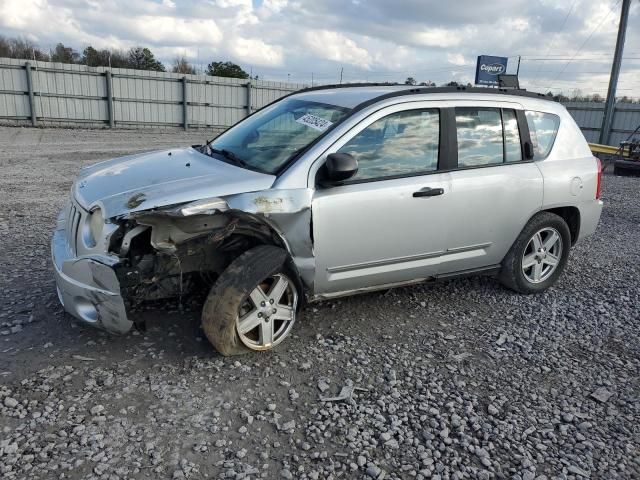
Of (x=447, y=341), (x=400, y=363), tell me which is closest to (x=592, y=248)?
(x=447, y=341)

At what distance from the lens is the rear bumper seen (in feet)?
17.1

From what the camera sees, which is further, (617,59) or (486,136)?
(617,59)

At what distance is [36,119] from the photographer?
1909cm

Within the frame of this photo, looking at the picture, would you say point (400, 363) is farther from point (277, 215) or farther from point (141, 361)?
point (141, 361)

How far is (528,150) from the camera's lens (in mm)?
4812

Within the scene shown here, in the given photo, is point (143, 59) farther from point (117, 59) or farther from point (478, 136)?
point (478, 136)

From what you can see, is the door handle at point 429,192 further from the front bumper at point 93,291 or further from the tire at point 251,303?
the front bumper at point 93,291

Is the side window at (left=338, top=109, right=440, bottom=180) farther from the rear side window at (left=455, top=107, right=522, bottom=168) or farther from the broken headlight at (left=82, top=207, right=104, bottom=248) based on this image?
the broken headlight at (left=82, top=207, right=104, bottom=248)

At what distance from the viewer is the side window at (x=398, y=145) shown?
3.97m

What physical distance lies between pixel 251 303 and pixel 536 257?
292 cm

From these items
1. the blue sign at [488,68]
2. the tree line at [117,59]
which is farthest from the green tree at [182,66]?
the blue sign at [488,68]

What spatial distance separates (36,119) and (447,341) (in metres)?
19.4

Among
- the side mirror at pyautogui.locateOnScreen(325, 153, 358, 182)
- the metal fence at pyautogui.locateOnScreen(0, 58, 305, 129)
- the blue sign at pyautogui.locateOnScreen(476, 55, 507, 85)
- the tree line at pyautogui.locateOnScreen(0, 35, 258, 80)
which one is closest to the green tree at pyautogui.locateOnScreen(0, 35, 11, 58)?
the tree line at pyautogui.locateOnScreen(0, 35, 258, 80)

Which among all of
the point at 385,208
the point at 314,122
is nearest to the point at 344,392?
the point at 385,208
